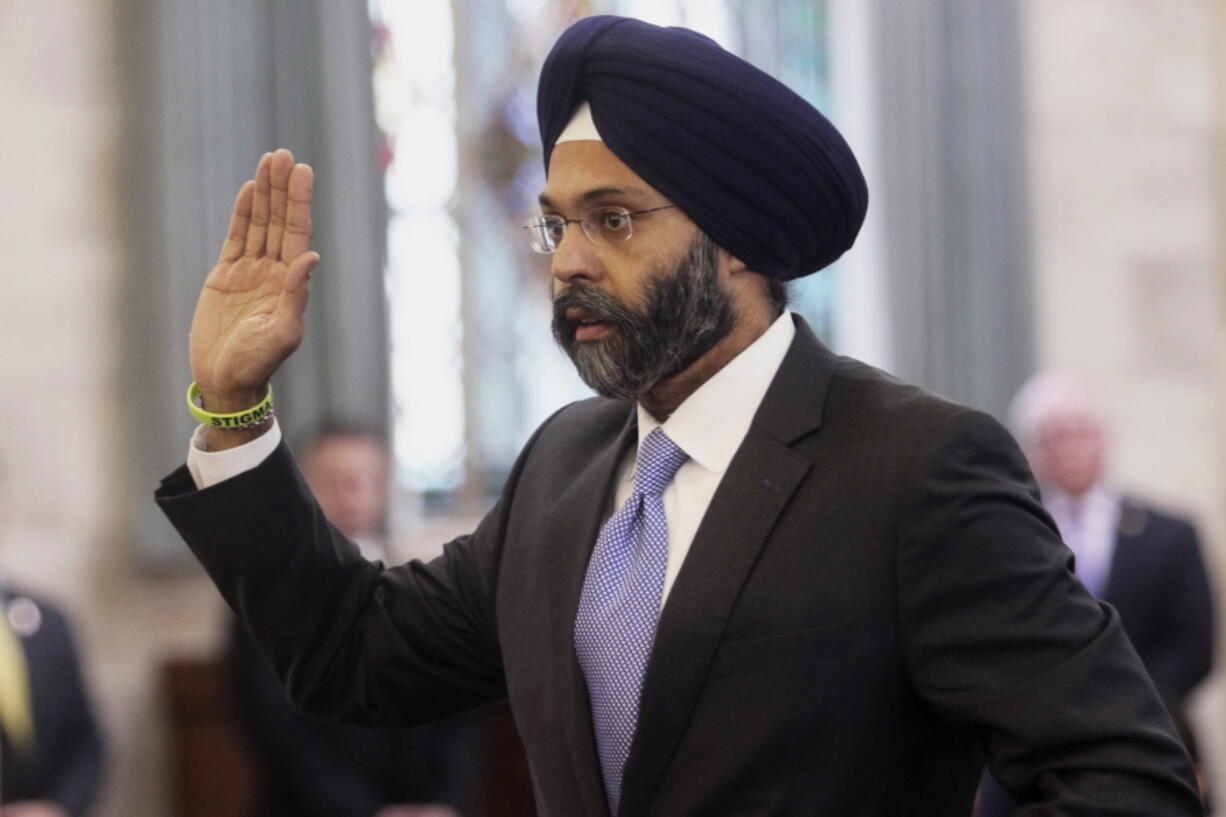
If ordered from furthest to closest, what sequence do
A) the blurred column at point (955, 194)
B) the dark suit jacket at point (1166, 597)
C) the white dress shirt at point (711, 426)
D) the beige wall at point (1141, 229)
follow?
the beige wall at point (1141, 229) < the blurred column at point (955, 194) < the dark suit jacket at point (1166, 597) < the white dress shirt at point (711, 426)

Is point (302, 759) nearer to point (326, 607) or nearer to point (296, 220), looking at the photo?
point (326, 607)

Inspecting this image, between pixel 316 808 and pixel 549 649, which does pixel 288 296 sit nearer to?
pixel 549 649

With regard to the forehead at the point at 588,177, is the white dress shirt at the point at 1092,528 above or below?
below

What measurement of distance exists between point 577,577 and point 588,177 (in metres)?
0.45

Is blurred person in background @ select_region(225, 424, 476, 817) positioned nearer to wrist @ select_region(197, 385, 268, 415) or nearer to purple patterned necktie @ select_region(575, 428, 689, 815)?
wrist @ select_region(197, 385, 268, 415)

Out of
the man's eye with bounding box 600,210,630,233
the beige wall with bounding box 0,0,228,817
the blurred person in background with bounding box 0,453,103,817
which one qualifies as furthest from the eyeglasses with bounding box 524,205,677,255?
the beige wall with bounding box 0,0,228,817

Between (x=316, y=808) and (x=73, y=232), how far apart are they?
2.07 metres

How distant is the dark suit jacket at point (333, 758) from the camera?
15.4 feet

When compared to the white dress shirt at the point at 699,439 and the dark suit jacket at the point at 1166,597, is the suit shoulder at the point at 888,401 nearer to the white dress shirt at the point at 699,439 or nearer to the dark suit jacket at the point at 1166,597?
the white dress shirt at the point at 699,439

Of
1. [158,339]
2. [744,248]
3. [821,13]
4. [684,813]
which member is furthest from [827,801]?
[821,13]

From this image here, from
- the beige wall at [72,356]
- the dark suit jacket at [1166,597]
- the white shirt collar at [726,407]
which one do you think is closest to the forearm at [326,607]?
the white shirt collar at [726,407]

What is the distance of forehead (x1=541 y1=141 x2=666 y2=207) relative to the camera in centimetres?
206

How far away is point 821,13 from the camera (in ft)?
24.8

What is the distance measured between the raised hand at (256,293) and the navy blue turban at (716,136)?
1.14 ft
